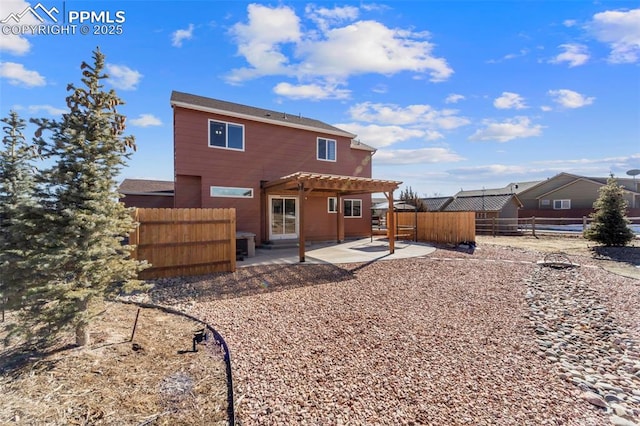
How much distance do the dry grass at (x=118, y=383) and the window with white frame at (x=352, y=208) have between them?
12.4 m

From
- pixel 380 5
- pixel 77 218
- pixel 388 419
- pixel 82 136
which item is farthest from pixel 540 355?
pixel 380 5

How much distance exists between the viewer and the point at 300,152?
14188mm

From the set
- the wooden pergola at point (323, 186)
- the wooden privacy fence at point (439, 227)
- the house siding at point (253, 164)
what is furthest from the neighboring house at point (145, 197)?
the wooden privacy fence at point (439, 227)

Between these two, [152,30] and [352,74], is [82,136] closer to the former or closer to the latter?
[152,30]

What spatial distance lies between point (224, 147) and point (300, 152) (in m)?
3.61

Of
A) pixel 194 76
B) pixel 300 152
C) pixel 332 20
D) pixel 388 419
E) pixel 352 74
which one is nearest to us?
pixel 388 419

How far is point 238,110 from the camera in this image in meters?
13.1

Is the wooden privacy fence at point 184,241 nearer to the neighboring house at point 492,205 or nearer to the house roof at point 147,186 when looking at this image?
the house roof at point 147,186

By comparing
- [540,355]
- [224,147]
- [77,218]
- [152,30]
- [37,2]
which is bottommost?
[540,355]

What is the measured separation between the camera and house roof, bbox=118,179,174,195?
18.9m

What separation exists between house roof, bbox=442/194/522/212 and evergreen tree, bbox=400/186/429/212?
2.87 metres

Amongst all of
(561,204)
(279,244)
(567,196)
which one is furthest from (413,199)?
(279,244)

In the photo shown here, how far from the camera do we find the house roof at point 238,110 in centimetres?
1152

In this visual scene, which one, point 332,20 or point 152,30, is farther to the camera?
point 332,20
